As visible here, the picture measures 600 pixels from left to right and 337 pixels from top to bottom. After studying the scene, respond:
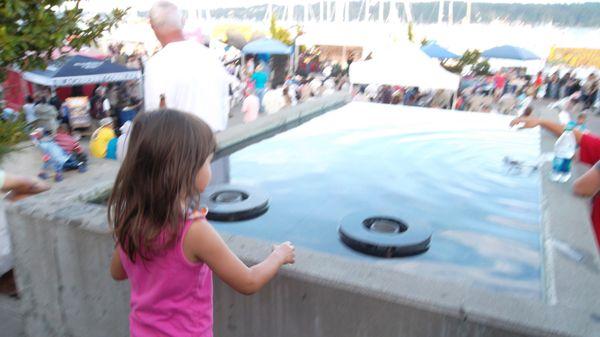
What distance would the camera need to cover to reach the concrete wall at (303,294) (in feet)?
5.95

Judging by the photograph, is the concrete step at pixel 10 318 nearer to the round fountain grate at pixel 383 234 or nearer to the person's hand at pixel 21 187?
the person's hand at pixel 21 187

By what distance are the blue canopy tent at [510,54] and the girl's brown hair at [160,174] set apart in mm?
20983

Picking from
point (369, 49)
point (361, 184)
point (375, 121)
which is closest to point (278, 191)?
point (361, 184)

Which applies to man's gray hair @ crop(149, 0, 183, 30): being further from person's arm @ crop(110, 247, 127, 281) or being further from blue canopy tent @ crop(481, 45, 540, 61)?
blue canopy tent @ crop(481, 45, 540, 61)

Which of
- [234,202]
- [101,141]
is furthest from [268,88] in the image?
[234,202]

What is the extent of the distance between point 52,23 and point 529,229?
332 cm

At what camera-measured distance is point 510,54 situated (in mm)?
19859

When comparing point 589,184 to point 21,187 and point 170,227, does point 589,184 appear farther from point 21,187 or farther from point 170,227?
point 21,187

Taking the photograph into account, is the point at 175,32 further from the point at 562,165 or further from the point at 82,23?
the point at 562,165

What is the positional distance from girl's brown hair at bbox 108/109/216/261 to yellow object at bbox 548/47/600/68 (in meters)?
28.4

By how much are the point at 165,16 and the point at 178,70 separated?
1.42ft

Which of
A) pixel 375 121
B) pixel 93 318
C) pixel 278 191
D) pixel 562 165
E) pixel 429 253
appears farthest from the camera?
pixel 375 121

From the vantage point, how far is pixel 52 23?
7.47 feet

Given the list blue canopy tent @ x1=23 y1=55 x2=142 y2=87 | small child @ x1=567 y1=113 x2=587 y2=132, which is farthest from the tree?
blue canopy tent @ x1=23 y1=55 x2=142 y2=87
